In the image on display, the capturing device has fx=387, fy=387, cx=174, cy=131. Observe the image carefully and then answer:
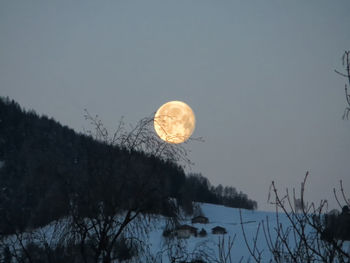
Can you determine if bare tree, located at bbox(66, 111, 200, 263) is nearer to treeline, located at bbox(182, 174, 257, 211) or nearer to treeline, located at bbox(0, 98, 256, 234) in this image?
treeline, located at bbox(0, 98, 256, 234)

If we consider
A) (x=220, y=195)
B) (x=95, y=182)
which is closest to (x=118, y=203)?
(x=95, y=182)

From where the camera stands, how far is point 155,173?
5.09 m

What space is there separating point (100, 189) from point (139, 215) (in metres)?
0.70

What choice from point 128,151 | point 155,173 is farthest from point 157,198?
point 128,151

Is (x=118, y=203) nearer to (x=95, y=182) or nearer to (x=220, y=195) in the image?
(x=95, y=182)

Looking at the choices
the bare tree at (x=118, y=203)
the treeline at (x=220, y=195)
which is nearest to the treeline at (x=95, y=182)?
the bare tree at (x=118, y=203)

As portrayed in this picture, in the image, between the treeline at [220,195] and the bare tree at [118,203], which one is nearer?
the bare tree at [118,203]

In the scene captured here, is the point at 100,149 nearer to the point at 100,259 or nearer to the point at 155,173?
the point at 155,173

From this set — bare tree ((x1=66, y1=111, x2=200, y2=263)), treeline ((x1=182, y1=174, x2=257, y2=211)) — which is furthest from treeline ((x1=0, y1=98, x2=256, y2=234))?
treeline ((x1=182, y1=174, x2=257, y2=211))

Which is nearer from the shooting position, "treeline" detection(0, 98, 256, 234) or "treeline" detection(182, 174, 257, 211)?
"treeline" detection(0, 98, 256, 234)

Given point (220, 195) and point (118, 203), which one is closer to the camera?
point (118, 203)

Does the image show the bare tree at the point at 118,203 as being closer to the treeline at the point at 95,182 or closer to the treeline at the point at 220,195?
the treeline at the point at 95,182

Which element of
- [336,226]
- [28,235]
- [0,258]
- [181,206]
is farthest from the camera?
[181,206]

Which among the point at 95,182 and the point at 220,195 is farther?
the point at 220,195
